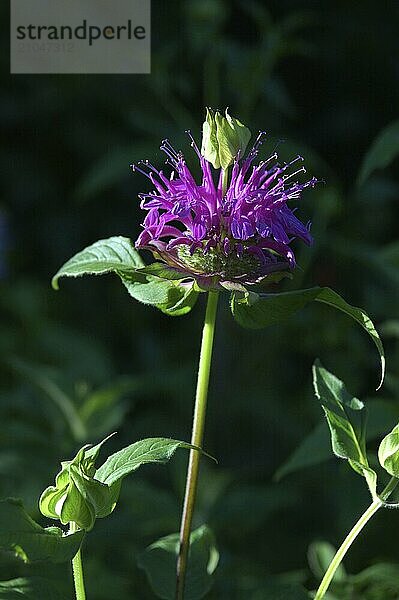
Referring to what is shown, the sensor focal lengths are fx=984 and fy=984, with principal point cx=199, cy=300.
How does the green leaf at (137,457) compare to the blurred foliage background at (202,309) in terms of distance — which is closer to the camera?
the green leaf at (137,457)

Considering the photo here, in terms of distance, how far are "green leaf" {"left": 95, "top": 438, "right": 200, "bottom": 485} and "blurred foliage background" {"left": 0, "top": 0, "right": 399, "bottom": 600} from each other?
0.20m

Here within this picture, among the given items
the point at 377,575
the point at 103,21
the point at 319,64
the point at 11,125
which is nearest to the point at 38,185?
the point at 11,125

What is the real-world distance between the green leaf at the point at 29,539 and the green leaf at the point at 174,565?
0.14 meters

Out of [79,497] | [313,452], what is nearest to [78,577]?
[79,497]

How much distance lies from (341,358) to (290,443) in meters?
0.14

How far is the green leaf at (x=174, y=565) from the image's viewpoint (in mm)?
556

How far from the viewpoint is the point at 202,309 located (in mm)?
1519

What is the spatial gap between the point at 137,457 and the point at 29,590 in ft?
0.33

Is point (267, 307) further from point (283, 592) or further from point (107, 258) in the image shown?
point (283, 592)

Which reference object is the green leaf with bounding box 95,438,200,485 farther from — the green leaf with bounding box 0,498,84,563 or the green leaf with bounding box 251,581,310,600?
the green leaf with bounding box 251,581,310,600

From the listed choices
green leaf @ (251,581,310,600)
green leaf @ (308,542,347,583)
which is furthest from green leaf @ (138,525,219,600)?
green leaf @ (308,542,347,583)

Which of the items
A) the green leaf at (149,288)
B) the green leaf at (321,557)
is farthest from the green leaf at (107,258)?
the green leaf at (321,557)

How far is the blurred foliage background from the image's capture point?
1.03 meters

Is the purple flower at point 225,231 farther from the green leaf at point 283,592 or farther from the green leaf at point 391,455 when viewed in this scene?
the green leaf at point 283,592
